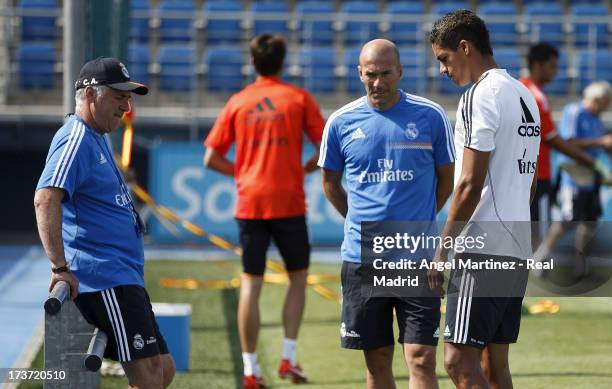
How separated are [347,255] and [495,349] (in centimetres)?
87

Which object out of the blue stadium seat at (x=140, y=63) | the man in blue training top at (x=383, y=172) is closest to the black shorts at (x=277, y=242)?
the man in blue training top at (x=383, y=172)

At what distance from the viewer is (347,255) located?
5645 mm

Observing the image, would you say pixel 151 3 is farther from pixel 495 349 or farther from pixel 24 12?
pixel 495 349

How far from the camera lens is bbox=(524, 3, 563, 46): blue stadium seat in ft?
64.9

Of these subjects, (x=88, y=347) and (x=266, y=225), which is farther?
(x=266, y=225)

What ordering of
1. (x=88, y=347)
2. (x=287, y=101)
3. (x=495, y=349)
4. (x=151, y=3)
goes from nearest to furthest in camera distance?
(x=88, y=347) → (x=495, y=349) → (x=287, y=101) → (x=151, y=3)

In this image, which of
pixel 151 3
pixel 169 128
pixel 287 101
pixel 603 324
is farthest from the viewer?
pixel 151 3

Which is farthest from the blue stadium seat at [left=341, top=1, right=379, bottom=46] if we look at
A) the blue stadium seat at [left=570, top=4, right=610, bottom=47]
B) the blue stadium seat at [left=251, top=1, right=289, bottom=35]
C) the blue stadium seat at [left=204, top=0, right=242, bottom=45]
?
the blue stadium seat at [left=570, top=4, right=610, bottom=47]

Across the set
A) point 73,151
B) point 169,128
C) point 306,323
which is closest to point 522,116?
point 73,151

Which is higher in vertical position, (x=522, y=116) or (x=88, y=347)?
(x=522, y=116)

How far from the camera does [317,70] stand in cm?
1898

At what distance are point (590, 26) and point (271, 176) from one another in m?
14.1

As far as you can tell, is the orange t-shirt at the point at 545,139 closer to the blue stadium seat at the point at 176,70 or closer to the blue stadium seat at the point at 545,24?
the blue stadium seat at the point at 176,70

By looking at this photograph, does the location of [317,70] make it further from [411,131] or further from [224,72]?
[411,131]
